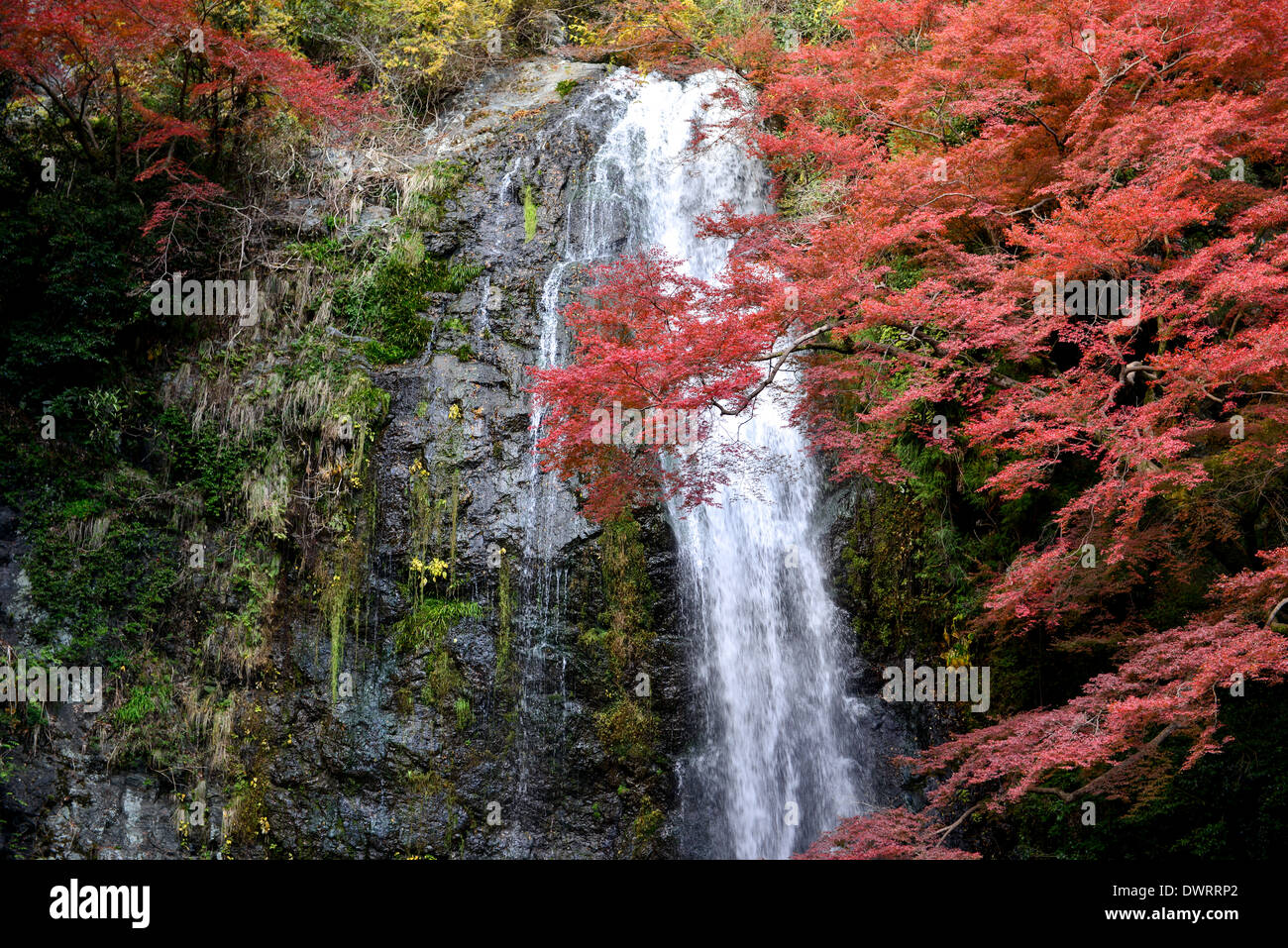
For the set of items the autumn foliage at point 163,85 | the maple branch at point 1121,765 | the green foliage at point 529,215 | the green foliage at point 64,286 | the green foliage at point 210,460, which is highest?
the autumn foliage at point 163,85

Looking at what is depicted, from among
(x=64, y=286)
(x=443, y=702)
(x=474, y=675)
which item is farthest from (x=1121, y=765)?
(x=64, y=286)

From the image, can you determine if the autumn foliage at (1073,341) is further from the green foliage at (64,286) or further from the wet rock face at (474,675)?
the green foliage at (64,286)

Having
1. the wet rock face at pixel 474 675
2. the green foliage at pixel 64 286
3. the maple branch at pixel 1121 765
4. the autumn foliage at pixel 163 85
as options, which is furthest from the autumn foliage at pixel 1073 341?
the green foliage at pixel 64 286

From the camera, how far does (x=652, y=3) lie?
14023mm

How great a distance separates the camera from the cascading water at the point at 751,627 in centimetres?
905

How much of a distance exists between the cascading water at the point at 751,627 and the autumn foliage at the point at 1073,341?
2.90 ft

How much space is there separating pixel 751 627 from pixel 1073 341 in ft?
15.1

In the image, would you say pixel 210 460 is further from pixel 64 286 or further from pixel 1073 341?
pixel 1073 341

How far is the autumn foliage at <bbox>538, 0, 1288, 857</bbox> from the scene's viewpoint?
632cm

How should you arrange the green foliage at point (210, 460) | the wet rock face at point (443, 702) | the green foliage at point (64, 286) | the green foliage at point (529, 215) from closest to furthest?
the wet rock face at point (443, 702), the green foliage at point (64, 286), the green foliage at point (210, 460), the green foliage at point (529, 215)

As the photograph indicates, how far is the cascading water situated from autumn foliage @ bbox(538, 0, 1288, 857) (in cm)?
88

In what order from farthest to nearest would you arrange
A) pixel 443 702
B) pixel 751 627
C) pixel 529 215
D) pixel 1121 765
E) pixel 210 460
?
1. pixel 529 215
2. pixel 210 460
3. pixel 751 627
4. pixel 443 702
5. pixel 1121 765

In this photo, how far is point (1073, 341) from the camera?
7.13 m

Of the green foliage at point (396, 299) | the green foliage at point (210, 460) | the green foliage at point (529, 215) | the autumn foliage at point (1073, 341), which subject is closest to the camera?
the autumn foliage at point (1073, 341)
